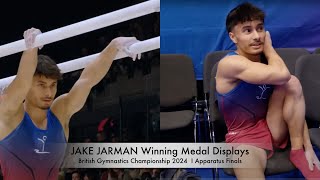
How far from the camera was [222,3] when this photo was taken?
2648 mm

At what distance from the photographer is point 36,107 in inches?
105

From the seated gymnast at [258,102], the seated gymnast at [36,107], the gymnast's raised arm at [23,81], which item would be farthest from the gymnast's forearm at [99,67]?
the seated gymnast at [258,102]

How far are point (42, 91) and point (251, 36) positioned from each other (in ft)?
4.06

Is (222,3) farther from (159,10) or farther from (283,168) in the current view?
(283,168)

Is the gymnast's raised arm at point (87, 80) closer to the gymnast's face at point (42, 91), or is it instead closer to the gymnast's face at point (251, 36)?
the gymnast's face at point (42, 91)

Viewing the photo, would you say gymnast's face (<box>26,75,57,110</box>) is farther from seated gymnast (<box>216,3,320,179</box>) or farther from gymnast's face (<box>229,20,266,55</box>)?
gymnast's face (<box>229,20,266,55</box>)

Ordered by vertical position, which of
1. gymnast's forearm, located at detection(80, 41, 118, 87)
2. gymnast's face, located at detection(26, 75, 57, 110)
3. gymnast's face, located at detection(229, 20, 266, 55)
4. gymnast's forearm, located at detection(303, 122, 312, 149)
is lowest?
gymnast's forearm, located at detection(303, 122, 312, 149)

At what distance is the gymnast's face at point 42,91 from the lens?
8.67 ft

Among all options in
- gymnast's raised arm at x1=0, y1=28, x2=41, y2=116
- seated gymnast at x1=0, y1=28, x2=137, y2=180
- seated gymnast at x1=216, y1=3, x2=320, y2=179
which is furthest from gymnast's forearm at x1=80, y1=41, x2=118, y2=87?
seated gymnast at x1=216, y1=3, x2=320, y2=179

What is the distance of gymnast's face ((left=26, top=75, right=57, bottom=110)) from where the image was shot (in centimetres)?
264

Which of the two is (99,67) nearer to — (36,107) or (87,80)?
(87,80)

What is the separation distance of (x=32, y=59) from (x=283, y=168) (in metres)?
1.55

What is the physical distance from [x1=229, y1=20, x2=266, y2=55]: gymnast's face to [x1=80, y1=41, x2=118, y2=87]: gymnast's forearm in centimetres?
72

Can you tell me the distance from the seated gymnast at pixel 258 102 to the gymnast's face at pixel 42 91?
0.96 m
